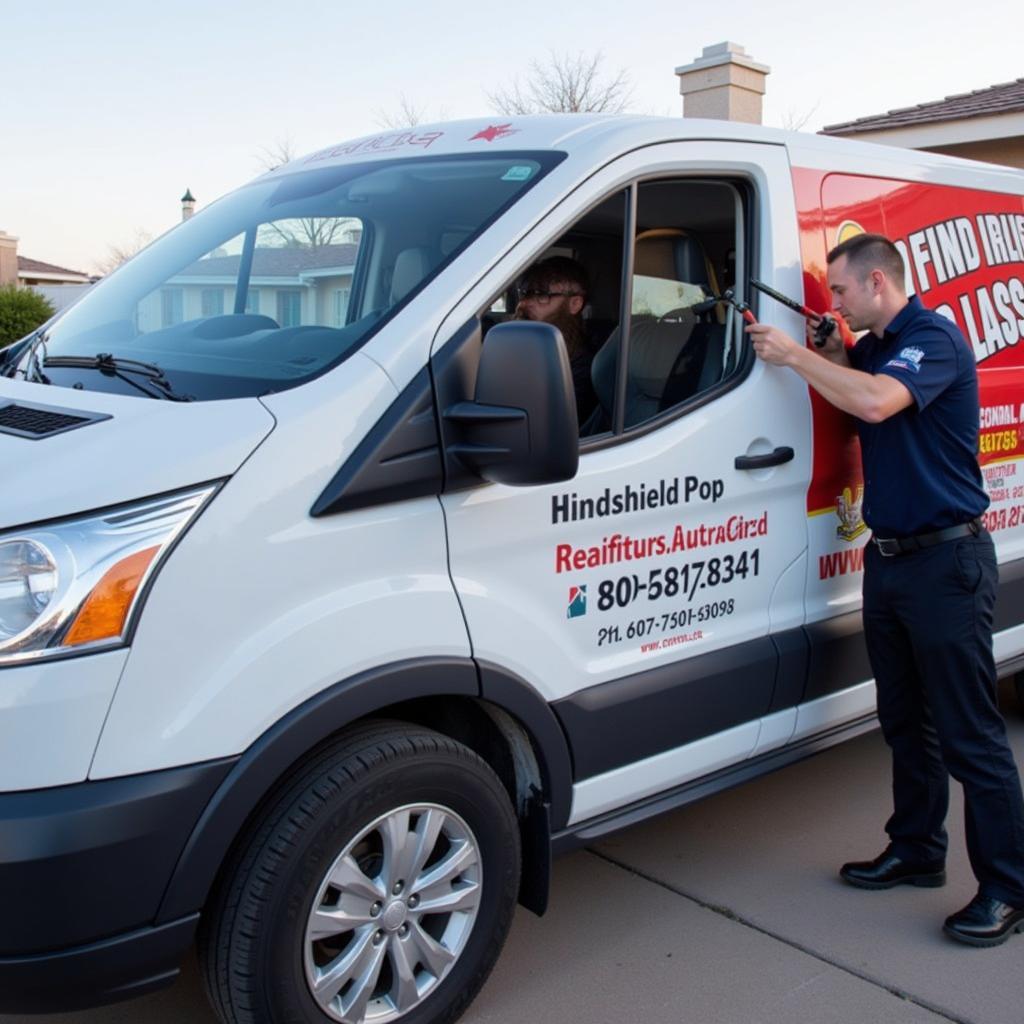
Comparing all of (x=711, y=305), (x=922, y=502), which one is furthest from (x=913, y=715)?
(x=711, y=305)

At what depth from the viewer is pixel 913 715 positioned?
351 centimetres

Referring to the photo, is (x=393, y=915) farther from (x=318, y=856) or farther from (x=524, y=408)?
(x=524, y=408)

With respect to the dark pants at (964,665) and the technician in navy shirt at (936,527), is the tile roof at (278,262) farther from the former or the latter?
the dark pants at (964,665)

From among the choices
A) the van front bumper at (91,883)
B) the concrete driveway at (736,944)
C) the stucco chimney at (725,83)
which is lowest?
the concrete driveway at (736,944)

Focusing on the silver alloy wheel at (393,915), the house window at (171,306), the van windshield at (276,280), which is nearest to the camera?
the silver alloy wheel at (393,915)

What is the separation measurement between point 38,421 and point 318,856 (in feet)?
3.47

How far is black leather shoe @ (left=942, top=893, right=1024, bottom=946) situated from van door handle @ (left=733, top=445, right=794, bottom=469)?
134 cm

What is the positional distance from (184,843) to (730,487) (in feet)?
5.50

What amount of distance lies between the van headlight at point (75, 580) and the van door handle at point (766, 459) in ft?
5.31

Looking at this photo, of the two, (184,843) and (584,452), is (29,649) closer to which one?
(184,843)

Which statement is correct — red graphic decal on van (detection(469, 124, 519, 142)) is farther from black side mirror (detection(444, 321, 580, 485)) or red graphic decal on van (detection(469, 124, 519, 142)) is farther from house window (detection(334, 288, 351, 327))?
black side mirror (detection(444, 321, 580, 485))

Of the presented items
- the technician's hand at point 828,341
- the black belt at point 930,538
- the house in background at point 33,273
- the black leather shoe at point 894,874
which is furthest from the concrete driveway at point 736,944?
the house in background at point 33,273

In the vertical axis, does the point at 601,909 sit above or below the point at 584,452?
below

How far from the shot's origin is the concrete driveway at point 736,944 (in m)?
2.95
